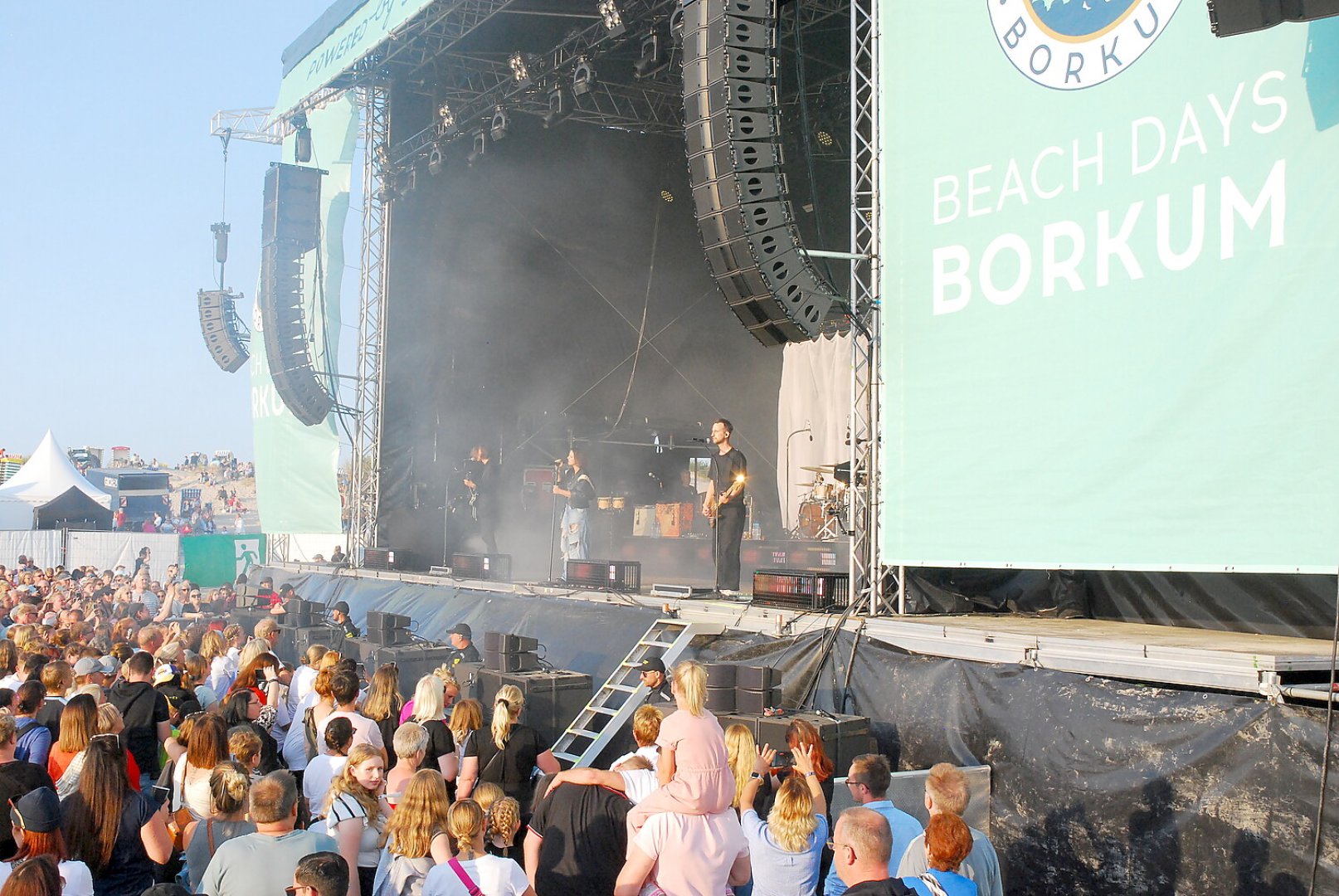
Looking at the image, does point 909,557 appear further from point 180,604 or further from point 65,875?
point 180,604

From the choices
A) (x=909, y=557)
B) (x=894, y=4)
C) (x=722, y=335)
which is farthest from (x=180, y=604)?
(x=894, y=4)

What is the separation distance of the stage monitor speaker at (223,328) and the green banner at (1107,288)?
62.9 ft

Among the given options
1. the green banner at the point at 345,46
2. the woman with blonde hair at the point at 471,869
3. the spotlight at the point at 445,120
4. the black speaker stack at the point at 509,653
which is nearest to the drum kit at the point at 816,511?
the black speaker stack at the point at 509,653

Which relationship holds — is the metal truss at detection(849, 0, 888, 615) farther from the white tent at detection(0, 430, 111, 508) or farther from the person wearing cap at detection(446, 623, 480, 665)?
the white tent at detection(0, 430, 111, 508)

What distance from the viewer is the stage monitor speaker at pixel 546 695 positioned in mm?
8086

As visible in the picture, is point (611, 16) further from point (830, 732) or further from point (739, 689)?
Result: point (830, 732)

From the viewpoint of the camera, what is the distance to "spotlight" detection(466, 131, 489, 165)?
1612 cm

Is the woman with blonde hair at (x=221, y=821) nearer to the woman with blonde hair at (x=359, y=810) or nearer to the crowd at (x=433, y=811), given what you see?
the crowd at (x=433, y=811)

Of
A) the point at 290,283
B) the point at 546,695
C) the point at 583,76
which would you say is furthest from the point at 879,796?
the point at 290,283

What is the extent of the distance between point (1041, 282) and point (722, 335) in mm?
12137

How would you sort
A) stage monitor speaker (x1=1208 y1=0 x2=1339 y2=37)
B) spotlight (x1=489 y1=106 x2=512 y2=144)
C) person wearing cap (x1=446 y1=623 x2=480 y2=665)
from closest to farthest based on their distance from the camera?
1. stage monitor speaker (x1=1208 y1=0 x2=1339 y2=37)
2. person wearing cap (x1=446 y1=623 x2=480 y2=665)
3. spotlight (x1=489 y1=106 x2=512 y2=144)

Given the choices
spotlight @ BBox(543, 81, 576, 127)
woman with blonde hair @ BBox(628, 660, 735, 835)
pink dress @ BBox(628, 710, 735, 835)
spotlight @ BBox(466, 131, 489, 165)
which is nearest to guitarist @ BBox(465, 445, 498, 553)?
spotlight @ BBox(466, 131, 489, 165)

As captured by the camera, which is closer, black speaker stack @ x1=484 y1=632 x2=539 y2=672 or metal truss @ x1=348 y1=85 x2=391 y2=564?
black speaker stack @ x1=484 y1=632 x2=539 y2=672

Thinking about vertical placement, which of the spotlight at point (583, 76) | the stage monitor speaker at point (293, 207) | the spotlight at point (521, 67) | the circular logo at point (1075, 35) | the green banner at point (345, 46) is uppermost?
the green banner at point (345, 46)
